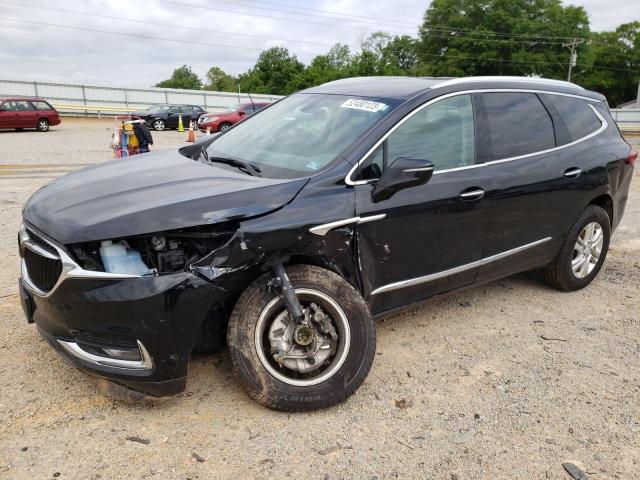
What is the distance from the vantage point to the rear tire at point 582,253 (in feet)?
15.2

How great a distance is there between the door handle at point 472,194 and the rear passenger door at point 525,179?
7 cm

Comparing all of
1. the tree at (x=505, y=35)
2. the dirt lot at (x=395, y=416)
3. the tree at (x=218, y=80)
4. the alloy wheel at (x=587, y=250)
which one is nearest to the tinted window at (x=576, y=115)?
the alloy wheel at (x=587, y=250)

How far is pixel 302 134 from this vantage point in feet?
12.2

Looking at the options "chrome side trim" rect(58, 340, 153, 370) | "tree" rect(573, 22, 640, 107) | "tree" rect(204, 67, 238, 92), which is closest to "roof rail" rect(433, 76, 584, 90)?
"chrome side trim" rect(58, 340, 153, 370)

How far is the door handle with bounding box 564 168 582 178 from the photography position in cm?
434

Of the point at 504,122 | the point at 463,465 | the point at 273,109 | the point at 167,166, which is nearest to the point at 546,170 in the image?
the point at 504,122

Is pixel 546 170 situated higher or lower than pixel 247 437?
higher

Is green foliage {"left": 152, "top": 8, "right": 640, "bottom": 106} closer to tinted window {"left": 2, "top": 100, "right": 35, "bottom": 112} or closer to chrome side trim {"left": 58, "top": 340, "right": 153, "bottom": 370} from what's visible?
tinted window {"left": 2, "top": 100, "right": 35, "bottom": 112}

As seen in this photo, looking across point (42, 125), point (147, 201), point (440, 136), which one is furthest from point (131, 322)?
point (42, 125)

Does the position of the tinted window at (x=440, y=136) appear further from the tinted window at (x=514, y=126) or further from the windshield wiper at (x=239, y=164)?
the windshield wiper at (x=239, y=164)

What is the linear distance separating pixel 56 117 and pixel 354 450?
2535 centimetres

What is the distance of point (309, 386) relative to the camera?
2977mm

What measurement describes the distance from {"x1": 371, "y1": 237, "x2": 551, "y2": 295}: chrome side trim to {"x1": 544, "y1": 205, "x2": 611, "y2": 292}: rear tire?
1.25 ft

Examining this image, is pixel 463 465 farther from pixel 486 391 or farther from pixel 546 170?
pixel 546 170
